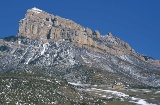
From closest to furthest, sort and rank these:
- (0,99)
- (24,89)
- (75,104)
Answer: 1. (0,99)
2. (75,104)
3. (24,89)

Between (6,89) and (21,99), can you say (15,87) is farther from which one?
(21,99)

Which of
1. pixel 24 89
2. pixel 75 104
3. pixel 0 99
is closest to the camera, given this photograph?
pixel 0 99

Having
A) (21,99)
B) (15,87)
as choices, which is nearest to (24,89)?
(15,87)

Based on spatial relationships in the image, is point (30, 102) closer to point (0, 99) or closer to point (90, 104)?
point (0, 99)

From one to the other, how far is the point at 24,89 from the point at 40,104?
75.9 feet

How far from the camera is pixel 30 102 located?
17600 centimetres

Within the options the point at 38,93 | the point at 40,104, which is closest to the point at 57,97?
the point at 38,93

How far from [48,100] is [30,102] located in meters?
14.4

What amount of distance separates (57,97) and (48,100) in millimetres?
11242

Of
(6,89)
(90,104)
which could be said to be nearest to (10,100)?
(6,89)

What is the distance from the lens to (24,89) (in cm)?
19825

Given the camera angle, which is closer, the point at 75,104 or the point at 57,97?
the point at 75,104

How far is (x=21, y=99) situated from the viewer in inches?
Answer: 7018

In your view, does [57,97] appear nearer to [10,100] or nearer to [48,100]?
[48,100]
